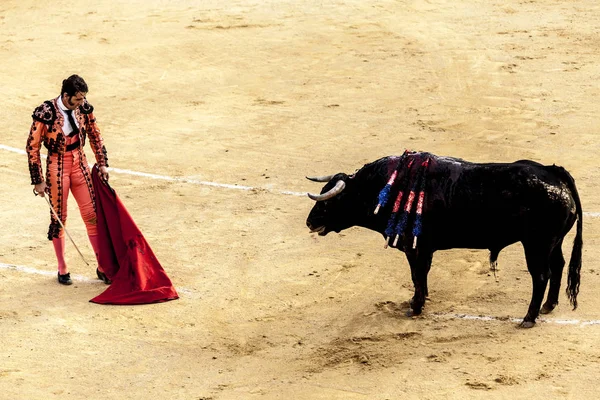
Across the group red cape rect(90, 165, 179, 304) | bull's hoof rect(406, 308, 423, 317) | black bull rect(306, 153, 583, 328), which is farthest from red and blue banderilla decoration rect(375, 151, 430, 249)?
red cape rect(90, 165, 179, 304)

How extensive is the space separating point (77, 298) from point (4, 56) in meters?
8.29

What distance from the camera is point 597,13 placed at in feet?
60.5

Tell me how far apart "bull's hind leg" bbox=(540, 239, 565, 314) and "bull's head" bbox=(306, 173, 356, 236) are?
5.49ft

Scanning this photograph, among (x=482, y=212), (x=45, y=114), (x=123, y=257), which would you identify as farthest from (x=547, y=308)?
(x=45, y=114)

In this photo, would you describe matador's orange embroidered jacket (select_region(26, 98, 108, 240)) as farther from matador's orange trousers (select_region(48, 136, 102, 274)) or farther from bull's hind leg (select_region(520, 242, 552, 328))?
bull's hind leg (select_region(520, 242, 552, 328))

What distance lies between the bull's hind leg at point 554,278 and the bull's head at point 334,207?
65.8 inches

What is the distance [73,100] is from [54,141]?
438 mm

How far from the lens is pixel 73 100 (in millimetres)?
9562

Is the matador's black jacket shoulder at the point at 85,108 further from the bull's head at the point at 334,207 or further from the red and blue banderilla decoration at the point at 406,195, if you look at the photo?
the red and blue banderilla decoration at the point at 406,195

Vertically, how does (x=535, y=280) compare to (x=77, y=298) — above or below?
above

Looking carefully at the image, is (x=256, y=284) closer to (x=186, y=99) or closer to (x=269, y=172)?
(x=269, y=172)

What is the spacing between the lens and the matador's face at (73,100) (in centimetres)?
949

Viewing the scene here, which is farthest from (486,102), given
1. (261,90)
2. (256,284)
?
(256,284)

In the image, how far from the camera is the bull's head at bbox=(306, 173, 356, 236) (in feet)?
30.6
